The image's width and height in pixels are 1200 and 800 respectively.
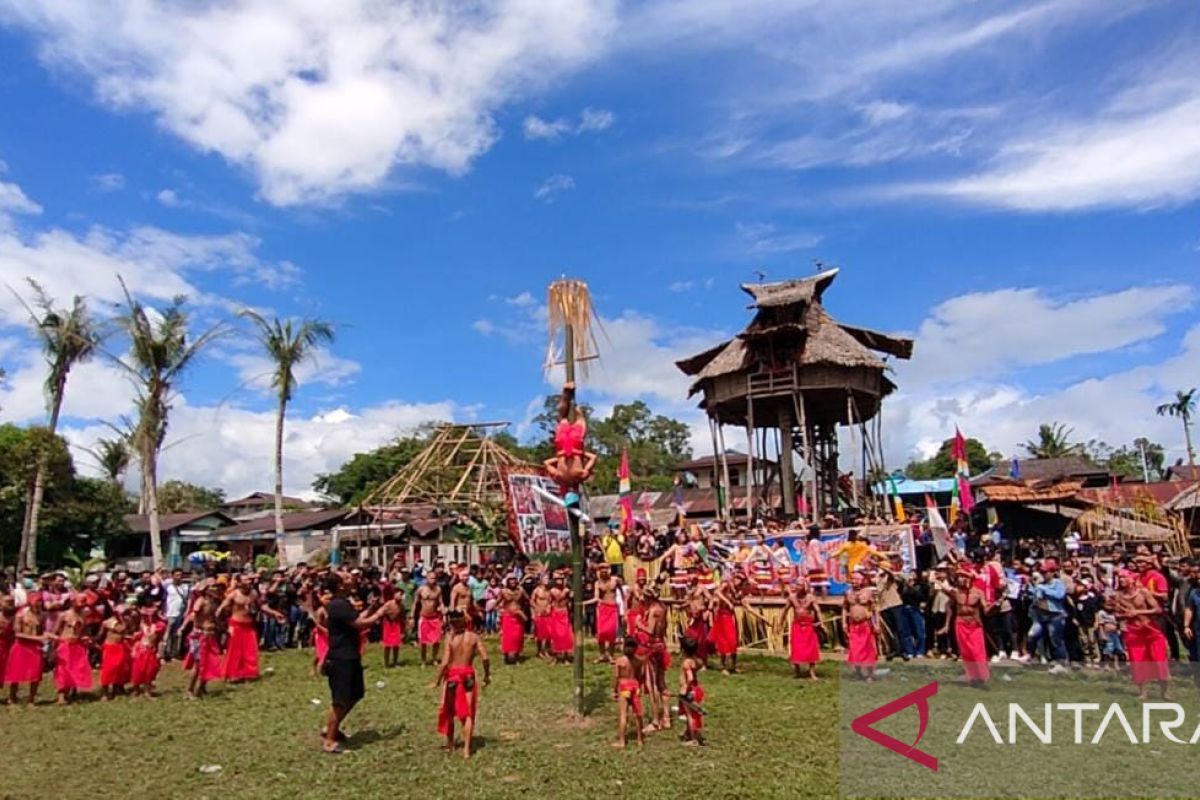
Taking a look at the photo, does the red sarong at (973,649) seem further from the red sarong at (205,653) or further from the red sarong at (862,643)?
the red sarong at (205,653)

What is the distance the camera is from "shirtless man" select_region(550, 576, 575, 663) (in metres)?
16.6

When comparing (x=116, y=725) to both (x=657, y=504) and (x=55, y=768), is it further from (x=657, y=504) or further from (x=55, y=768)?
(x=657, y=504)

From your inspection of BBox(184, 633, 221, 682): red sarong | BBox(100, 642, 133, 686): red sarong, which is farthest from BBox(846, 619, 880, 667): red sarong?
BBox(100, 642, 133, 686): red sarong

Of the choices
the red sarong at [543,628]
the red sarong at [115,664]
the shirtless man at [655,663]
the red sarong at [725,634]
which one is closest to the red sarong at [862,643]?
the red sarong at [725,634]

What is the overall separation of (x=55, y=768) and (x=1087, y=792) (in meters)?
10.4

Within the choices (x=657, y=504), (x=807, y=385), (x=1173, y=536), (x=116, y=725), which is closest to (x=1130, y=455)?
(x=657, y=504)

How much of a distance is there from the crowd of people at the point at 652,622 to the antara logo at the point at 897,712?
1.85m

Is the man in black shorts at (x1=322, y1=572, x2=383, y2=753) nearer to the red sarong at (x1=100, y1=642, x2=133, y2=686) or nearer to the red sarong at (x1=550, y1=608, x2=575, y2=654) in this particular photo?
the red sarong at (x1=100, y1=642, x2=133, y2=686)

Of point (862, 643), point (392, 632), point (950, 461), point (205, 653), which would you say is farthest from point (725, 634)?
point (950, 461)

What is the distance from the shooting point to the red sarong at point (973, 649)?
12.9 metres

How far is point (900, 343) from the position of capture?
31469 millimetres

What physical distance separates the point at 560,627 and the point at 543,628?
643mm

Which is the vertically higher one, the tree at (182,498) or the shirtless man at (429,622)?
the tree at (182,498)

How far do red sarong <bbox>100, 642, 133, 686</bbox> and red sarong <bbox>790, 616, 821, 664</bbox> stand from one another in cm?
1084
